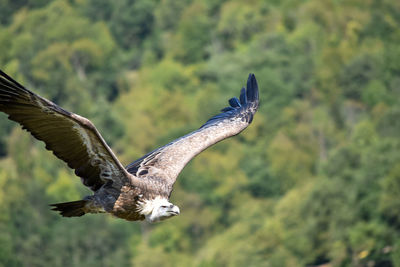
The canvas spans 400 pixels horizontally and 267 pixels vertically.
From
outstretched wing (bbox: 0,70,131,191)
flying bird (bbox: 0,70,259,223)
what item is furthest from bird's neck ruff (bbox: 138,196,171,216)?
outstretched wing (bbox: 0,70,131,191)

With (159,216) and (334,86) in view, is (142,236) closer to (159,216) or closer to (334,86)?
(334,86)

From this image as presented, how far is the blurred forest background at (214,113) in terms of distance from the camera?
6234 centimetres

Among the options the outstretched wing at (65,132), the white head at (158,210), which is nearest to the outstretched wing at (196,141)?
the white head at (158,210)

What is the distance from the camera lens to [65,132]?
52.7 ft

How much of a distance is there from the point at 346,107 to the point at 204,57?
2678 cm

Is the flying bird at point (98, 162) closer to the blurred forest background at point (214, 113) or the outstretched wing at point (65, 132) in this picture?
the outstretched wing at point (65, 132)

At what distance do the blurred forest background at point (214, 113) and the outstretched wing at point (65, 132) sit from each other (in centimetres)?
3946

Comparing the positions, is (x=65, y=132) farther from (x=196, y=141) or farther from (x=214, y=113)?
Answer: (x=214, y=113)

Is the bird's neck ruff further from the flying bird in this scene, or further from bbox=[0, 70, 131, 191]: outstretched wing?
bbox=[0, 70, 131, 191]: outstretched wing

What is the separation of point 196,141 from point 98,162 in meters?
3.67

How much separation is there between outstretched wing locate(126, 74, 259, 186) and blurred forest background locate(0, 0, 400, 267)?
3364 cm

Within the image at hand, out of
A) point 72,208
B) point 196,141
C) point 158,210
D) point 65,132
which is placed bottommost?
point 158,210

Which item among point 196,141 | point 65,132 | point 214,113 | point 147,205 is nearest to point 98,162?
point 65,132

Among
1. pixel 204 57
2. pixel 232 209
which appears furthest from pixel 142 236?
pixel 204 57
